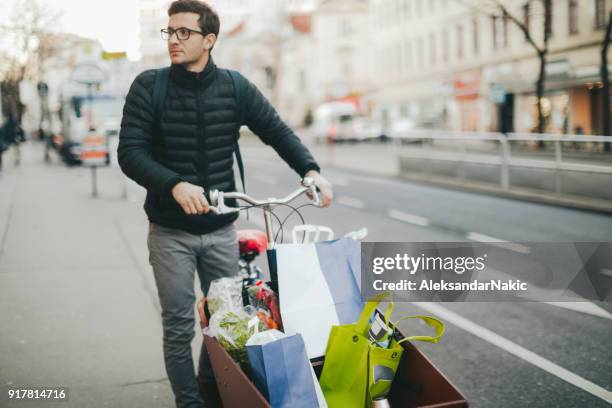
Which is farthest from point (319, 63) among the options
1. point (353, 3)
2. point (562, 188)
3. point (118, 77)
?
point (562, 188)

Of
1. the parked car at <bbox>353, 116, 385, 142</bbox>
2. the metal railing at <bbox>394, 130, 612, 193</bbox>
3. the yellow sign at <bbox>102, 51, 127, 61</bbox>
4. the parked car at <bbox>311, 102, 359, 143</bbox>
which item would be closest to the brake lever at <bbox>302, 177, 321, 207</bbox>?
the metal railing at <bbox>394, 130, 612, 193</bbox>

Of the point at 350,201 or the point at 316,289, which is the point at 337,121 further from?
the point at 316,289

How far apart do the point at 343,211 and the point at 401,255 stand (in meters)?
10.8

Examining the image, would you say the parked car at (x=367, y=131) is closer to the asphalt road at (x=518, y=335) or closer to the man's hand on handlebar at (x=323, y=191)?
the asphalt road at (x=518, y=335)

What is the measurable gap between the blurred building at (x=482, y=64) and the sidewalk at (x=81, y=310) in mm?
20386

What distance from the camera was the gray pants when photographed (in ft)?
11.3

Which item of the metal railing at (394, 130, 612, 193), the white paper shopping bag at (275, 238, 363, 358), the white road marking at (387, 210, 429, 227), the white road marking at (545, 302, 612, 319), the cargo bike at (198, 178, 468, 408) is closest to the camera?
the cargo bike at (198, 178, 468, 408)

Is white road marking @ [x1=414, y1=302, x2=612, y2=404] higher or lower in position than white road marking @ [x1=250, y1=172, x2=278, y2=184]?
lower

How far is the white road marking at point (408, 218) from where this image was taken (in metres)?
12.1

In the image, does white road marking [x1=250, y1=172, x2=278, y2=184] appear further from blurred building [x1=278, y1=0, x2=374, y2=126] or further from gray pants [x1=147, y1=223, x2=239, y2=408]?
blurred building [x1=278, y1=0, x2=374, y2=126]

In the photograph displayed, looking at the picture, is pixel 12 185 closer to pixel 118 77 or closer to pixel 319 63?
pixel 118 77

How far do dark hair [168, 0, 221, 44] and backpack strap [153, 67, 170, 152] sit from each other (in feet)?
0.83

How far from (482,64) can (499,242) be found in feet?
117

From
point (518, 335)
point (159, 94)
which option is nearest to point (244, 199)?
point (159, 94)
